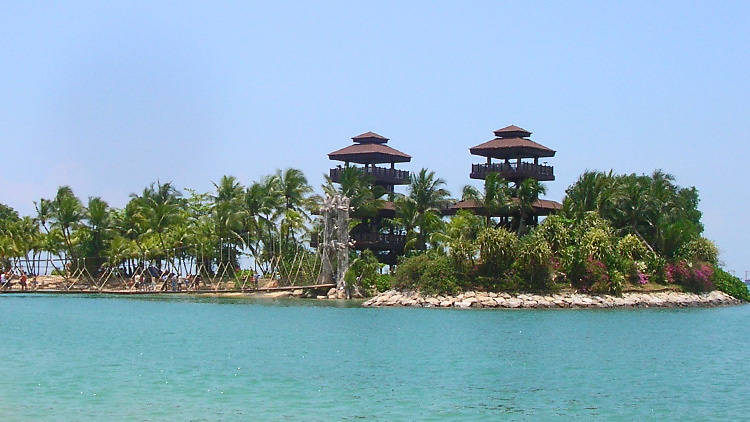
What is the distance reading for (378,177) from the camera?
241 ft

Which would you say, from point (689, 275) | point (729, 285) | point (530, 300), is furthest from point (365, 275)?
point (729, 285)

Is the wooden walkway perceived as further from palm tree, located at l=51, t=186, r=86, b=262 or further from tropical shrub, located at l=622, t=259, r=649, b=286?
tropical shrub, located at l=622, t=259, r=649, b=286

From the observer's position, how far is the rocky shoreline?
182 ft

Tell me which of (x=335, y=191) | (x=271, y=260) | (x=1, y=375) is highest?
(x=335, y=191)

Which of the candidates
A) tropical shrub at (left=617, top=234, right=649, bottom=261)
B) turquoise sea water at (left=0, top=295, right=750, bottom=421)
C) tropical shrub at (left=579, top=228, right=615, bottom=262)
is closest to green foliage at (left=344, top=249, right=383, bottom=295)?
tropical shrub at (left=579, top=228, right=615, bottom=262)

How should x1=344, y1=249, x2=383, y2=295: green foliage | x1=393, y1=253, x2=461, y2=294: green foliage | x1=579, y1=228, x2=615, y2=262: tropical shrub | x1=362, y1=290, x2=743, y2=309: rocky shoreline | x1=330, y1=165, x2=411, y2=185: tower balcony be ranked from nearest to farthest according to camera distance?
x1=362, y1=290, x2=743, y2=309: rocky shoreline → x1=393, y1=253, x2=461, y2=294: green foliage → x1=579, y1=228, x2=615, y2=262: tropical shrub → x1=344, y1=249, x2=383, y2=295: green foliage → x1=330, y1=165, x2=411, y2=185: tower balcony

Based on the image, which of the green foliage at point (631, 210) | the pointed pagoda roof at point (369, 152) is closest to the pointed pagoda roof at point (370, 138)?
the pointed pagoda roof at point (369, 152)

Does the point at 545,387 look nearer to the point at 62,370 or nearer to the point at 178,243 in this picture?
the point at 62,370

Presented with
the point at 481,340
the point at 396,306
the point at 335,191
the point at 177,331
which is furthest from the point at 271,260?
the point at 481,340

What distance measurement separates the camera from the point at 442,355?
31.5m

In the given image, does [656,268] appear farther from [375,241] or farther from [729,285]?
[375,241]

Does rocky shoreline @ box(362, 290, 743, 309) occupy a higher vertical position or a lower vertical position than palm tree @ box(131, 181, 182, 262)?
lower

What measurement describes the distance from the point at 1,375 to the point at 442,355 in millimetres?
13316

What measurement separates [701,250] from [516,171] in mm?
13265
